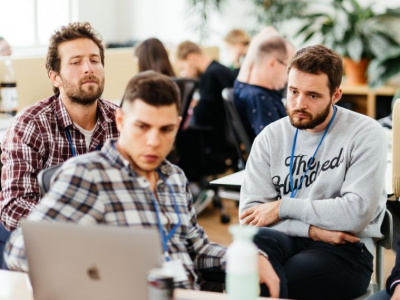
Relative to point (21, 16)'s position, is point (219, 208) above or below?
below

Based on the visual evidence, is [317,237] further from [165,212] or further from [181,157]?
[181,157]

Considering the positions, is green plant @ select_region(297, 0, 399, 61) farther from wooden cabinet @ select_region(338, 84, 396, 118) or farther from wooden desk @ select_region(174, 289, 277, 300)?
wooden desk @ select_region(174, 289, 277, 300)

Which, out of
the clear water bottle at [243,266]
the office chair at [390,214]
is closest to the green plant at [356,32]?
the office chair at [390,214]

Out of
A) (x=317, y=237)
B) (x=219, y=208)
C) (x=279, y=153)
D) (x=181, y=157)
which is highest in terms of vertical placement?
(x=279, y=153)

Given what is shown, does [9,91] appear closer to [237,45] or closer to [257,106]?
[257,106]

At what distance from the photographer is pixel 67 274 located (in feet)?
4.43

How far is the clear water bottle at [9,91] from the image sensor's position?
375 cm

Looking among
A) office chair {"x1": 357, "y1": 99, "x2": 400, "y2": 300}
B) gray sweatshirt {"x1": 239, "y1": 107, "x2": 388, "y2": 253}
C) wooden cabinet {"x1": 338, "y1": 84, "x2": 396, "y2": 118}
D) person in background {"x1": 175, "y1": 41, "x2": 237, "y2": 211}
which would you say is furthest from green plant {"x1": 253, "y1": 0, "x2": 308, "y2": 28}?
gray sweatshirt {"x1": 239, "y1": 107, "x2": 388, "y2": 253}

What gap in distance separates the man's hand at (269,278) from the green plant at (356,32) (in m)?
5.13

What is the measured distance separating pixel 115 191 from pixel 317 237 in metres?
0.94

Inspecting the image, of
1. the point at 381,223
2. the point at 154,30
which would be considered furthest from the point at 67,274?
the point at 154,30

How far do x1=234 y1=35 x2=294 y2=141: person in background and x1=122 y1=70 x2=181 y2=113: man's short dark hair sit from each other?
2.14 metres

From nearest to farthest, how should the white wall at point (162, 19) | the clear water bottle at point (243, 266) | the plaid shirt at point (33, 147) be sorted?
the clear water bottle at point (243, 266)
the plaid shirt at point (33, 147)
the white wall at point (162, 19)

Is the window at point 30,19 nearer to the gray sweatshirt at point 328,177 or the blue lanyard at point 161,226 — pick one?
the gray sweatshirt at point 328,177
